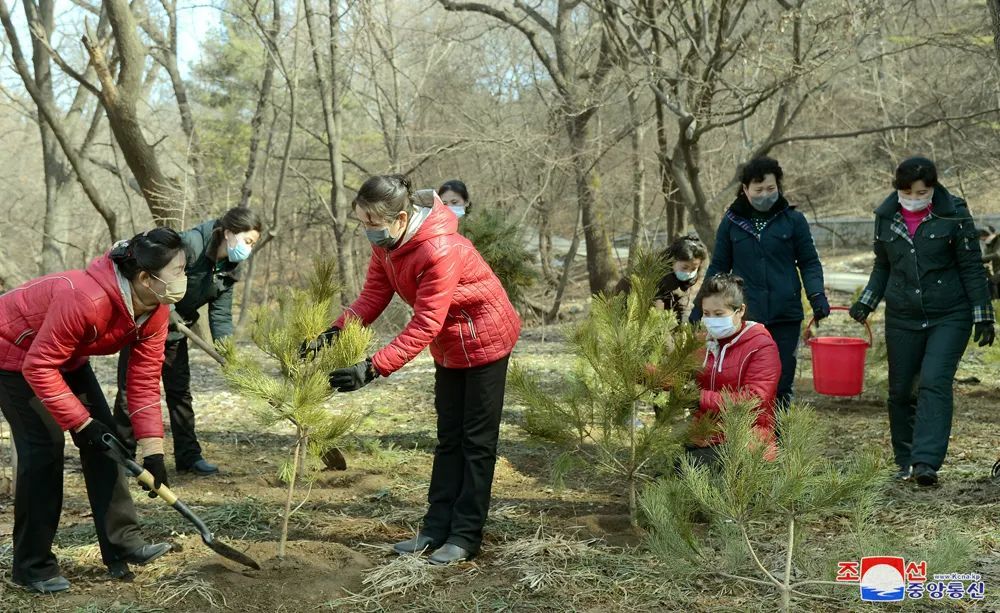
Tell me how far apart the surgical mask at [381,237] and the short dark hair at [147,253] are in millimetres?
673

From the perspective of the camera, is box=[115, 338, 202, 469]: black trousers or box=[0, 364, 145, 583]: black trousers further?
box=[115, 338, 202, 469]: black trousers

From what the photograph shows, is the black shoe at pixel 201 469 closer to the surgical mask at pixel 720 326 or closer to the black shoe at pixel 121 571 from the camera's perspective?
the black shoe at pixel 121 571

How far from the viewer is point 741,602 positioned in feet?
10.2

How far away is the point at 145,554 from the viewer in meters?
3.57

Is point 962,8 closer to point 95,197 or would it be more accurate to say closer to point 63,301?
point 95,197

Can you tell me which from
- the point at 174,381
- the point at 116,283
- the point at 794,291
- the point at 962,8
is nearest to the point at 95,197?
the point at 174,381

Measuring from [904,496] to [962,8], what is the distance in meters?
9.59

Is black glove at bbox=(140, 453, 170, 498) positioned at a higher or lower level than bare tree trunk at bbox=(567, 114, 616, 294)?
lower

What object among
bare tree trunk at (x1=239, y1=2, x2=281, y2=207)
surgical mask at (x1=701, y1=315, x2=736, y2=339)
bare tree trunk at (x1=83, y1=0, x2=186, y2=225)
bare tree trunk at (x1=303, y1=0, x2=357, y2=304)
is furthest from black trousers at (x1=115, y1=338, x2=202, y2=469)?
bare tree trunk at (x1=303, y1=0, x2=357, y2=304)

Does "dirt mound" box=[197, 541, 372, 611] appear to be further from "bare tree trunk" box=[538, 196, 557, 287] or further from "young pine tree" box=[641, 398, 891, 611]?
"bare tree trunk" box=[538, 196, 557, 287]

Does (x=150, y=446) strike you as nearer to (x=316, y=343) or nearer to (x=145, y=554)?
(x=145, y=554)

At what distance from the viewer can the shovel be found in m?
3.31

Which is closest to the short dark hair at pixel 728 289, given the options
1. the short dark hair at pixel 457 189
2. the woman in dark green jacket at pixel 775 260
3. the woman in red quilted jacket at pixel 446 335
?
the woman in dark green jacket at pixel 775 260

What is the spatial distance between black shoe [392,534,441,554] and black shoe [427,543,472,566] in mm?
106
